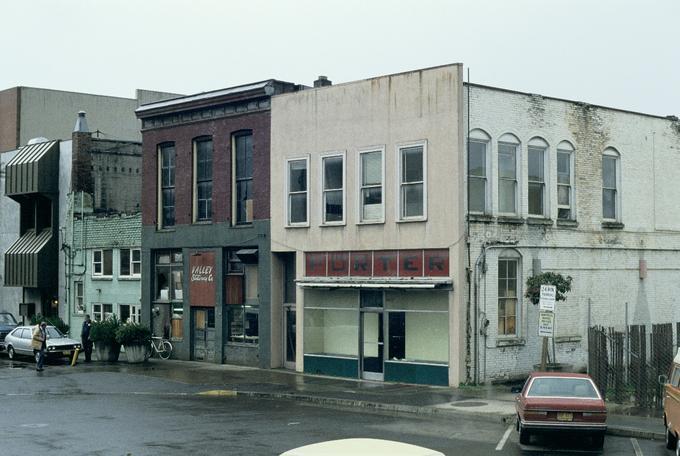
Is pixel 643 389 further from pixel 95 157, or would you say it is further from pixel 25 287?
pixel 25 287

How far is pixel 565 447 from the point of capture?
1986 cm

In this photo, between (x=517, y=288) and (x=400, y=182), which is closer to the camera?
(x=400, y=182)

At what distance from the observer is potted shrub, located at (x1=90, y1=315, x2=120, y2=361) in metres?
39.8

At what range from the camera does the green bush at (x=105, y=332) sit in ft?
131

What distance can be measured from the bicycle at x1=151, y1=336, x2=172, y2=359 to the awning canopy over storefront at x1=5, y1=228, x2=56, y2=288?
10.6m

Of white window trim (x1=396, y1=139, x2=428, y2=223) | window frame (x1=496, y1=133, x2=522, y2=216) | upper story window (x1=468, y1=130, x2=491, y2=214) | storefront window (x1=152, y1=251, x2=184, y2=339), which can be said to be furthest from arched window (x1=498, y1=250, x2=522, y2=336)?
storefront window (x1=152, y1=251, x2=184, y2=339)

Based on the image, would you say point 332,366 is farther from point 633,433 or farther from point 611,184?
point 633,433

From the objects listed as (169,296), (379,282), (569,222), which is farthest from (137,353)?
(569,222)

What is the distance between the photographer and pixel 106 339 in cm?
3997

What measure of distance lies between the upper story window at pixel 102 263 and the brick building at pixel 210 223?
406 centimetres

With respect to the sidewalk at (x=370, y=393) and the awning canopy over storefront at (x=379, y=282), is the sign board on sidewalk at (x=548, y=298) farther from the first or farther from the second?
the awning canopy over storefront at (x=379, y=282)

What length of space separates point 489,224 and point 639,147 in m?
8.65

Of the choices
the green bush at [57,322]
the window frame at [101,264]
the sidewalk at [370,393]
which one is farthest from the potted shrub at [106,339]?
the green bush at [57,322]

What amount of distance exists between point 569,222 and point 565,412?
1479 cm
